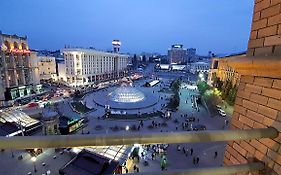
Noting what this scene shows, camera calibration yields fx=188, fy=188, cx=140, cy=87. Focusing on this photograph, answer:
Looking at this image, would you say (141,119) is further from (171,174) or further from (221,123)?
(171,174)

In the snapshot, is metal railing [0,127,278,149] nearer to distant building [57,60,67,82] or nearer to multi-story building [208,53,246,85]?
multi-story building [208,53,246,85]

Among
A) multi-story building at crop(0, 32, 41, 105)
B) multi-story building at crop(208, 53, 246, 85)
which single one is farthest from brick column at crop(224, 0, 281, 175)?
multi-story building at crop(0, 32, 41, 105)

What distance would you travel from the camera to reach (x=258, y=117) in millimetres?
2814

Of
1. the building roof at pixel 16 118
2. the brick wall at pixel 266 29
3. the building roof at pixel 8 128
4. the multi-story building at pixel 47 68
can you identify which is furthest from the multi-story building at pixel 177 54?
the brick wall at pixel 266 29

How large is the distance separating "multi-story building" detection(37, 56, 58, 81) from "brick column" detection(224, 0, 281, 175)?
67.6m

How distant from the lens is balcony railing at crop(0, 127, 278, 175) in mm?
1616

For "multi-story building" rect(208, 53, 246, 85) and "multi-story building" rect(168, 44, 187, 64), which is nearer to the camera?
"multi-story building" rect(208, 53, 246, 85)

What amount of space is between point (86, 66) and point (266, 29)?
62.0m

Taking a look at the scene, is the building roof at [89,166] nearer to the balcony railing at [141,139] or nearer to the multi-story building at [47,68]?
the balcony railing at [141,139]

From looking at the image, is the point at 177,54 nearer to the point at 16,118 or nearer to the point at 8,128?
the point at 16,118

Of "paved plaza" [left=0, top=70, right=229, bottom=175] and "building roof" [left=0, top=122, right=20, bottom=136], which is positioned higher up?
"building roof" [left=0, top=122, right=20, bottom=136]

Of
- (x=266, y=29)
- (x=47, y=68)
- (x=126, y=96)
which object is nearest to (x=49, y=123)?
(x=126, y=96)

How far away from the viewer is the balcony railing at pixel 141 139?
1.62m

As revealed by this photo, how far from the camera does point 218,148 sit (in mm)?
20078
